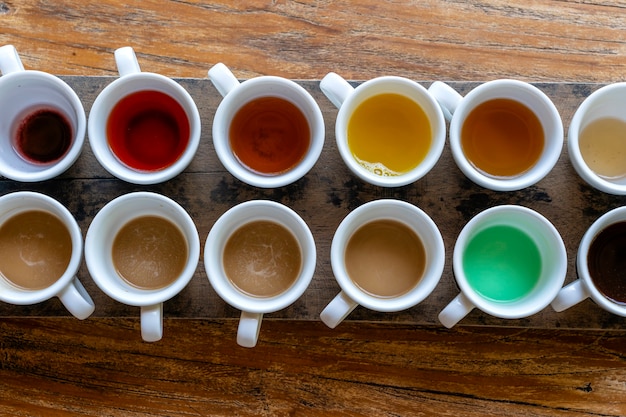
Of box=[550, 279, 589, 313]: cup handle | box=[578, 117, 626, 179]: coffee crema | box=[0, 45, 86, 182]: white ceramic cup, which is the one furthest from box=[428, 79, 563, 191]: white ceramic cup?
box=[0, 45, 86, 182]: white ceramic cup

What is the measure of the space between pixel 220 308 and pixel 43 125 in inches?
21.0

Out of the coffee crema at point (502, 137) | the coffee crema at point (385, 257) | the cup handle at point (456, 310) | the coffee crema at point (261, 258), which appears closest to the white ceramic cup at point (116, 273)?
the coffee crema at point (261, 258)

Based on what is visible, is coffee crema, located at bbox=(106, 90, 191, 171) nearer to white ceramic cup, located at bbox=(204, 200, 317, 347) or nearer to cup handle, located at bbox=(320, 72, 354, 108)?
white ceramic cup, located at bbox=(204, 200, 317, 347)

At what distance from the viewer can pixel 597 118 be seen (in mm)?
1222

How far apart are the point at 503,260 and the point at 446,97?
0.35m

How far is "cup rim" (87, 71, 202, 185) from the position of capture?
3.68 ft

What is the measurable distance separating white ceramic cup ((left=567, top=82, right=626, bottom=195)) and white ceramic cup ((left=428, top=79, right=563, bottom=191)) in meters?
0.03

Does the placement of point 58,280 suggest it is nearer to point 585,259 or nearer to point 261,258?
point 261,258

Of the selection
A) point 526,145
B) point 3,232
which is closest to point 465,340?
point 526,145

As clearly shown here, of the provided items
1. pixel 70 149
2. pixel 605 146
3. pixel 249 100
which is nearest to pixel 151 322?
pixel 70 149

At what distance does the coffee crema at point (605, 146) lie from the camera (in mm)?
1209

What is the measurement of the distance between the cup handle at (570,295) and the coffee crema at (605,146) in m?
0.25

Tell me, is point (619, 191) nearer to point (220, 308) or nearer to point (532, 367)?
point (532, 367)

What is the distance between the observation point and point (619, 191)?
1.12 meters
